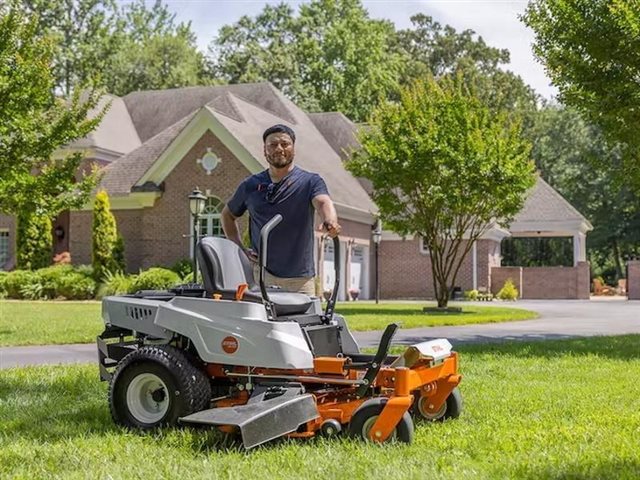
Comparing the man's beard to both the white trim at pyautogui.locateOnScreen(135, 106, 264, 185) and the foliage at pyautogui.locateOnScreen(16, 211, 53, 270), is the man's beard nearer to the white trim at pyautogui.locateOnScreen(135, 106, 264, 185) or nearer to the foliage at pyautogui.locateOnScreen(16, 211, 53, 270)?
the white trim at pyautogui.locateOnScreen(135, 106, 264, 185)

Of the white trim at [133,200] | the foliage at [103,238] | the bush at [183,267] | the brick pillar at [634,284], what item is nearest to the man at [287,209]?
the bush at [183,267]

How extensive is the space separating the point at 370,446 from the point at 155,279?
67.7 ft

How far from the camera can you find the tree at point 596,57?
38.9 feet

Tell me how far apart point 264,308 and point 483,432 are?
1694mm

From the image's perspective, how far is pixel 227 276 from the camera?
5.85 meters

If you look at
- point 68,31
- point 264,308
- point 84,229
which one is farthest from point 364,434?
point 68,31

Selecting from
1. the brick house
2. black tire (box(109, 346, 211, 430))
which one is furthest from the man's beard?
the brick house

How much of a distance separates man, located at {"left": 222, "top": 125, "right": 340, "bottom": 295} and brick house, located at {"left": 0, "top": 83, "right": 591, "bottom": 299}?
19.0 meters

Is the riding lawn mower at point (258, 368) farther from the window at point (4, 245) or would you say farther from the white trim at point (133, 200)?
the window at point (4, 245)

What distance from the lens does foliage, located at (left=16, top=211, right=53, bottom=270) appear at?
3002 cm

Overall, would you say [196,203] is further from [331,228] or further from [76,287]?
[331,228]

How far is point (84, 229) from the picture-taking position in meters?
30.1

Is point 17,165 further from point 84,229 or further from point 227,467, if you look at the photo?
point 84,229

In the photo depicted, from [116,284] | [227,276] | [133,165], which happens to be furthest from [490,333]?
[133,165]
